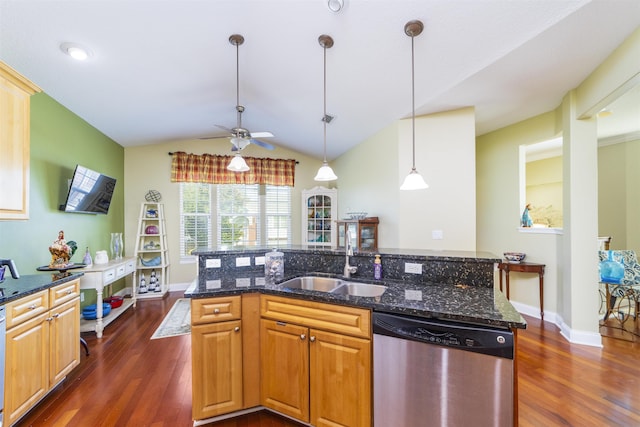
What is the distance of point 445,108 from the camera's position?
3.10 meters

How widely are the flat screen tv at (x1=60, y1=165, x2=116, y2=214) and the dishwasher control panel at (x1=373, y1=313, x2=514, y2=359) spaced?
12.2 feet

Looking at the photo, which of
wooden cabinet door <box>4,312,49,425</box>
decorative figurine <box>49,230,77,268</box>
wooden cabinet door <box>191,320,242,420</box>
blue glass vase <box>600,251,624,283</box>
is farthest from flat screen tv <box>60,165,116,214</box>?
blue glass vase <box>600,251,624,283</box>

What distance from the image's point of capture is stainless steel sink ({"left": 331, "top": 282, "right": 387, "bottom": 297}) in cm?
197

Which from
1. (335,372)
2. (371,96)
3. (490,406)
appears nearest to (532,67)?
(371,96)

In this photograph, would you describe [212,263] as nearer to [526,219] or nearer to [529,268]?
[529,268]

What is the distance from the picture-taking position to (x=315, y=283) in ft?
7.16

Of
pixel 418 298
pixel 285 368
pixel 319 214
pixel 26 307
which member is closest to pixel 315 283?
pixel 285 368

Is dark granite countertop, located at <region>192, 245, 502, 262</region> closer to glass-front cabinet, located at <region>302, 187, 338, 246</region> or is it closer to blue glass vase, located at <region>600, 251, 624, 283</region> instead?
blue glass vase, located at <region>600, 251, 624, 283</region>

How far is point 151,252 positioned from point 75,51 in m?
3.36

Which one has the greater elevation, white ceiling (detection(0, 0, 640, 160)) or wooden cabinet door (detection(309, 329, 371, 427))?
white ceiling (detection(0, 0, 640, 160))

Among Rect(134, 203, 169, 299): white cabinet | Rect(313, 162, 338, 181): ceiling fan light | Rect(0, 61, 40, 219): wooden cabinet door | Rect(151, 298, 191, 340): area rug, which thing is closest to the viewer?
Rect(0, 61, 40, 219): wooden cabinet door

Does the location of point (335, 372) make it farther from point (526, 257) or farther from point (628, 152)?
point (628, 152)

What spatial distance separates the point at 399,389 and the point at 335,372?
14.6 inches

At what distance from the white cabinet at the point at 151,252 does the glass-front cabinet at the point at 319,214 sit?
2615 millimetres
